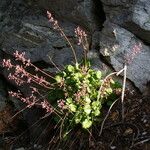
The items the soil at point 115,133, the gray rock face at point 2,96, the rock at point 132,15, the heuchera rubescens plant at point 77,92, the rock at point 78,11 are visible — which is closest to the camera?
the soil at point 115,133

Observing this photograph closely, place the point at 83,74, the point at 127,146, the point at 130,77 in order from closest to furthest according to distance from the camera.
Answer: the point at 127,146 < the point at 83,74 < the point at 130,77

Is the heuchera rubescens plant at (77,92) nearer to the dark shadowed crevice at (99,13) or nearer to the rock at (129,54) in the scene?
the rock at (129,54)

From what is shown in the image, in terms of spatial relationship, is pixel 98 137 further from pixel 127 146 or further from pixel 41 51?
pixel 41 51

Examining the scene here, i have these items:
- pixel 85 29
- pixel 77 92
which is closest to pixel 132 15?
pixel 85 29

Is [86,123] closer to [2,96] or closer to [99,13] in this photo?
[99,13]

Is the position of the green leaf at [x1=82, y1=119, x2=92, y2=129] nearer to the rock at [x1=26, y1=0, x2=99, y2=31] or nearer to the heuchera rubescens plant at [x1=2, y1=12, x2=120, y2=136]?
the heuchera rubescens plant at [x1=2, y1=12, x2=120, y2=136]

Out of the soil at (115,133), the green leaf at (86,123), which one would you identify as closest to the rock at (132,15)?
the soil at (115,133)

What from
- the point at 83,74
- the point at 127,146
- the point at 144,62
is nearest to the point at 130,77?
the point at 144,62
